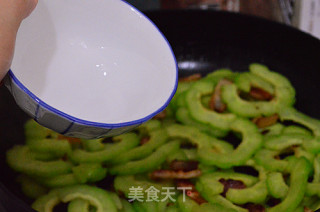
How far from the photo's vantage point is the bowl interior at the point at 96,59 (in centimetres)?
83

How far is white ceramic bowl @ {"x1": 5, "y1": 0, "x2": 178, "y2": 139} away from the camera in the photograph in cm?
83

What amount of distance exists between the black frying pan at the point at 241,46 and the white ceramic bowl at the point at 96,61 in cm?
42

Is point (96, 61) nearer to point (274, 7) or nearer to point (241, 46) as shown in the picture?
point (241, 46)

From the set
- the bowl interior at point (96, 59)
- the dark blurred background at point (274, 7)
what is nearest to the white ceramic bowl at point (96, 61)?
the bowl interior at point (96, 59)

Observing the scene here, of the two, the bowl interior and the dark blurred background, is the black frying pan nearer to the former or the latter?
the dark blurred background

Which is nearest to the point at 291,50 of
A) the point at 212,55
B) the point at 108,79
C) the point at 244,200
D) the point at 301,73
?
the point at 301,73

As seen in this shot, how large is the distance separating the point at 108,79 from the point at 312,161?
0.55 metres

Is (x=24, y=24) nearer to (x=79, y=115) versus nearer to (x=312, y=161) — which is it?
(x=79, y=115)

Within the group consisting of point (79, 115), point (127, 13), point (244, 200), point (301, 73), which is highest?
point (127, 13)

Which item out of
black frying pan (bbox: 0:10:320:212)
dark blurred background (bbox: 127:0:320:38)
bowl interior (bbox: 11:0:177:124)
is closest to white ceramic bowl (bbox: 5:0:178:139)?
bowl interior (bbox: 11:0:177:124)

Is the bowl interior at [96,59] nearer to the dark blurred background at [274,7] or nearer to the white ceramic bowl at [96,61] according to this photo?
the white ceramic bowl at [96,61]

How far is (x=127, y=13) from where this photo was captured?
2.98 feet

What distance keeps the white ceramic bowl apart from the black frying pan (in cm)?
42

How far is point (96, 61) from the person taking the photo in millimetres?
927
